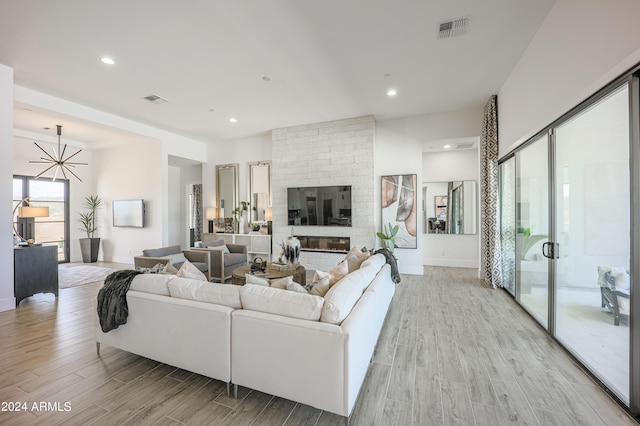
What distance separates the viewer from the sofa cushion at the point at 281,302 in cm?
183

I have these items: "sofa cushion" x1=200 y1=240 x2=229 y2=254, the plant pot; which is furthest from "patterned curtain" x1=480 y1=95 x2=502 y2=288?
the plant pot

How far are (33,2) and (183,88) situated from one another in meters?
1.92

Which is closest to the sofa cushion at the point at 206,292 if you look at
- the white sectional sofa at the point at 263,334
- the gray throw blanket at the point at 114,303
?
the white sectional sofa at the point at 263,334

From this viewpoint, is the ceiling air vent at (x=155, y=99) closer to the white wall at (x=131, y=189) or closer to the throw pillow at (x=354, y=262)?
the white wall at (x=131, y=189)

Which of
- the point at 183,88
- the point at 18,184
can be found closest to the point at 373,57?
the point at 183,88

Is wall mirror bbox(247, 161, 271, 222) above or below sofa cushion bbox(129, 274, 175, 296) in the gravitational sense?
above

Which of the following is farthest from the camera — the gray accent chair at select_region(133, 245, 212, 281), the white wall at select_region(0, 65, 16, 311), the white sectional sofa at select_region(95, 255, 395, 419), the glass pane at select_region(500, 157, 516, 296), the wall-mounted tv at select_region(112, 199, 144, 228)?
the wall-mounted tv at select_region(112, 199, 144, 228)

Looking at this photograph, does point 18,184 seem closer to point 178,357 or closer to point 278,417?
point 178,357

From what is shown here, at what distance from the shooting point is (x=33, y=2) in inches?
102

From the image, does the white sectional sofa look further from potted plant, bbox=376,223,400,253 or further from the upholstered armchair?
potted plant, bbox=376,223,400,253

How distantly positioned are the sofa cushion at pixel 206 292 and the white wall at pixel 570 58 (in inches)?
122

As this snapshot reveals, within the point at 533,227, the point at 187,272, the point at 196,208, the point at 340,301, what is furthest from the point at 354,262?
the point at 196,208

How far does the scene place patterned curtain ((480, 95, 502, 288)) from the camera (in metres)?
4.84

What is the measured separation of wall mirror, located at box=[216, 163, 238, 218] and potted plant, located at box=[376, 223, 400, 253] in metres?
4.06
